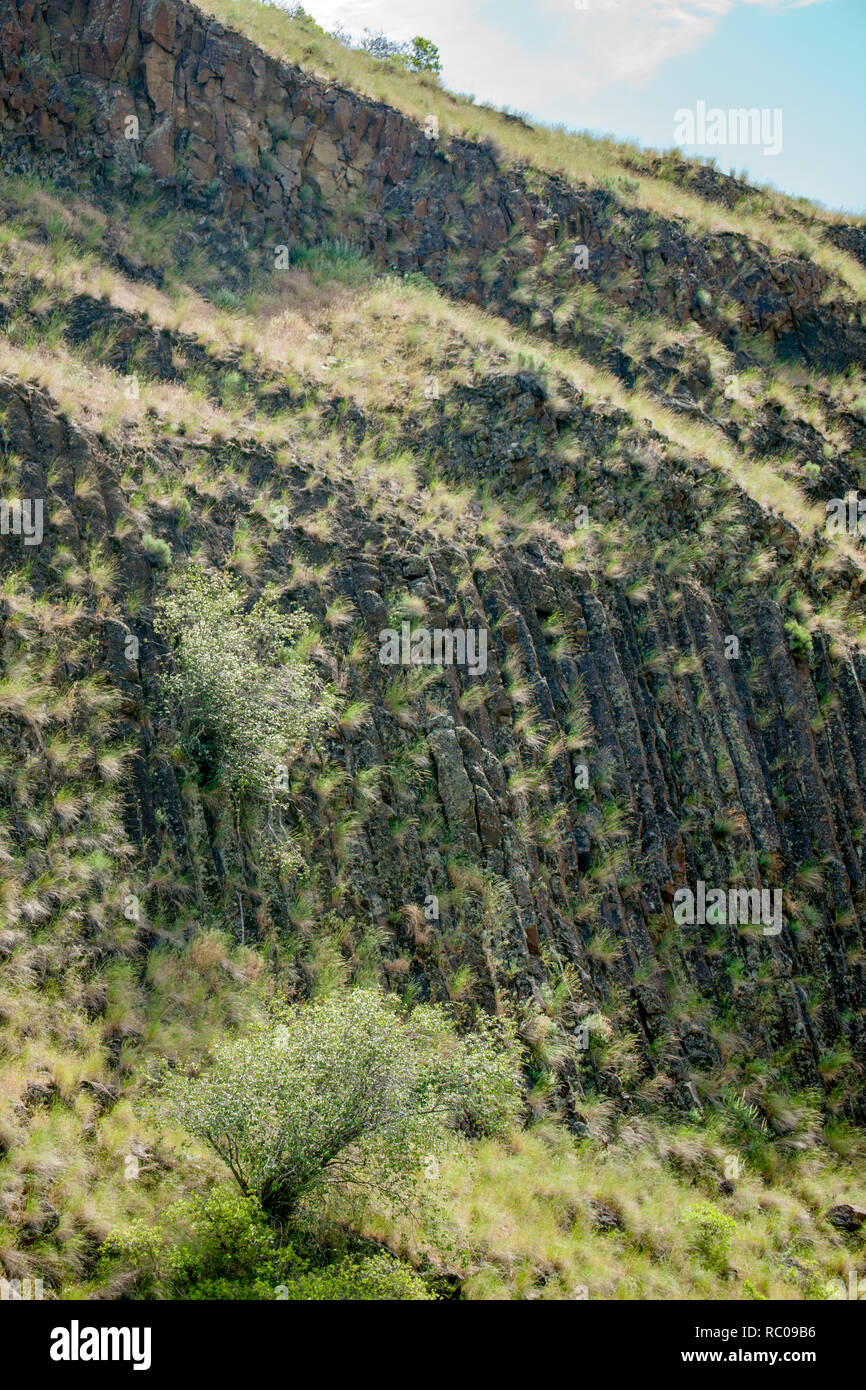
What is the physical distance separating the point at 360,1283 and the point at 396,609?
8.52 meters

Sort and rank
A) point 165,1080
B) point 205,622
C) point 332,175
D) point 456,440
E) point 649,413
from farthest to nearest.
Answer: point 332,175
point 649,413
point 456,440
point 205,622
point 165,1080

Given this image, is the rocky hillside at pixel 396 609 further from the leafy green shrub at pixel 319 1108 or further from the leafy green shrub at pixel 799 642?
the leafy green shrub at pixel 319 1108

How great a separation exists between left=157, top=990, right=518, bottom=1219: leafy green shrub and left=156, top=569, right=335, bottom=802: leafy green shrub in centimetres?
344

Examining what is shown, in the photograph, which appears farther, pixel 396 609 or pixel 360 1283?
pixel 396 609

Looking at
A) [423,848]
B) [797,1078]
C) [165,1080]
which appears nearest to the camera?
[165,1080]

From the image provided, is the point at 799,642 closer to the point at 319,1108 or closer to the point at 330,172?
the point at 319,1108

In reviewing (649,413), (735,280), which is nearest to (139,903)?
(649,413)

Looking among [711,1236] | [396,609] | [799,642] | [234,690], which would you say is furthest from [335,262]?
[711,1236]

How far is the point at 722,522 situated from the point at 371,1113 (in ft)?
44.2

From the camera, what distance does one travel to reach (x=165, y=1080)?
29.2 feet

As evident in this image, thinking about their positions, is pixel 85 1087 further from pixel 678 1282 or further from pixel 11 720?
pixel 678 1282

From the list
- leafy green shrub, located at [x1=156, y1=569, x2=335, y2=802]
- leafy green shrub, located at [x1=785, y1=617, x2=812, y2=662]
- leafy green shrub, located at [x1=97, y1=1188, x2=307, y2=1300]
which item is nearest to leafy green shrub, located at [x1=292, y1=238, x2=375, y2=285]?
leafy green shrub, located at [x1=156, y1=569, x2=335, y2=802]

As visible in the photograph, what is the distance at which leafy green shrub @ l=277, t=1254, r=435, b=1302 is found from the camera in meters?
7.29

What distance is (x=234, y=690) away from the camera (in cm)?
1121
